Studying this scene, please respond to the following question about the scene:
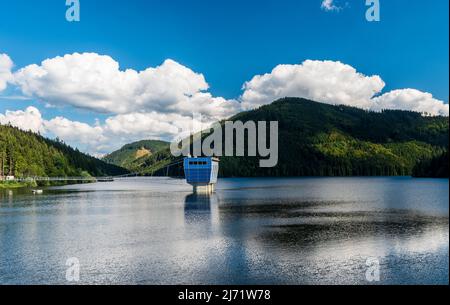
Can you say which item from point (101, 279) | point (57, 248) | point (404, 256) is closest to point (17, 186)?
point (57, 248)

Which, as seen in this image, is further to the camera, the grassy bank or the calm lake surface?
the grassy bank

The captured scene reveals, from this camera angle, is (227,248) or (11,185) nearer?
(227,248)

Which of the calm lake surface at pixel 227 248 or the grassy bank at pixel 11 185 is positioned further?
the grassy bank at pixel 11 185

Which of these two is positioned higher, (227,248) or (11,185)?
(11,185)

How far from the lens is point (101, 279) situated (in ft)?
120

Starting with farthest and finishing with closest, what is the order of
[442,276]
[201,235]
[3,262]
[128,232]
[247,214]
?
[247,214], [128,232], [201,235], [3,262], [442,276]
